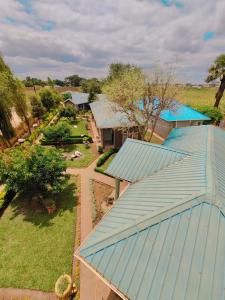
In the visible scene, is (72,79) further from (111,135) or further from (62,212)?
(62,212)

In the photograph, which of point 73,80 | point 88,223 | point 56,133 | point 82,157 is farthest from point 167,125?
point 73,80

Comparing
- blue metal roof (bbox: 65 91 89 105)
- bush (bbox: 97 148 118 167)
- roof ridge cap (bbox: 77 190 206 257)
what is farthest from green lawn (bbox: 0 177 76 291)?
blue metal roof (bbox: 65 91 89 105)

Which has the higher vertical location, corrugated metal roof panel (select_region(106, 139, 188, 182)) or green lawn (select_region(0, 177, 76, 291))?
corrugated metal roof panel (select_region(106, 139, 188, 182))

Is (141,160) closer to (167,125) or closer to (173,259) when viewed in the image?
(173,259)

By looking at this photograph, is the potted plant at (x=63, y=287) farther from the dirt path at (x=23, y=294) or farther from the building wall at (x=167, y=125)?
the building wall at (x=167, y=125)

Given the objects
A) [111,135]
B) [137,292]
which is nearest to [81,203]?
[137,292]

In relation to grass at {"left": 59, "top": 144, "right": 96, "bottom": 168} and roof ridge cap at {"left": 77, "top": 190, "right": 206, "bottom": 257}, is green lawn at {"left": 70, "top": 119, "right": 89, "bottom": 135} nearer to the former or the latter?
grass at {"left": 59, "top": 144, "right": 96, "bottom": 168}
